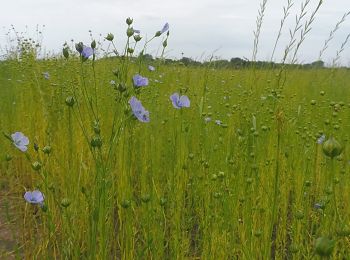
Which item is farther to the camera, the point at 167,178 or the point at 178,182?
the point at 167,178

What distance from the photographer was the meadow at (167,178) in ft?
3.55

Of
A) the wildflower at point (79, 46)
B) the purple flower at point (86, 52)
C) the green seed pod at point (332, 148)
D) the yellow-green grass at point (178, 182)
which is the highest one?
the wildflower at point (79, 46)

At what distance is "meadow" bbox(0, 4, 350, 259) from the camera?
3.55ft

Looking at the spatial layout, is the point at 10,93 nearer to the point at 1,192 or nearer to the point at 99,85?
the point at 99,85

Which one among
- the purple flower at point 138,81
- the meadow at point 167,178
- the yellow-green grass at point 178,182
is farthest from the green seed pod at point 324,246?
the purple flower at point 138,81

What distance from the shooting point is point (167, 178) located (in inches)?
74.5

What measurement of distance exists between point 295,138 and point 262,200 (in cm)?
61

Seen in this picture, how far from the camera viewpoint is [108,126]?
2467 millimetres

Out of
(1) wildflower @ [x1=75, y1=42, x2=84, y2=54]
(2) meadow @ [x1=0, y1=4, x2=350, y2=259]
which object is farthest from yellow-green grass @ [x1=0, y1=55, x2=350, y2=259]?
(1) wildflower @ [x1=75, y1=42, x2=84, y2=54]

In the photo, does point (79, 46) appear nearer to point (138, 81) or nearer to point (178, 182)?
point (138, 81)

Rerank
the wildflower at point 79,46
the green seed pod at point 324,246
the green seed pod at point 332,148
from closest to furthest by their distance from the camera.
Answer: the green seed pod at point 324,246, the green seed pod at point 332,148, the wildflower at point 79,46

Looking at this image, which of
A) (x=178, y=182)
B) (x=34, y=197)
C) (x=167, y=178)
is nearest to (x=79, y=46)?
(x=34, y=197)

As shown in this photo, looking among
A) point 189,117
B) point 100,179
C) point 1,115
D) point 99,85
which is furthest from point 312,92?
point 100,179

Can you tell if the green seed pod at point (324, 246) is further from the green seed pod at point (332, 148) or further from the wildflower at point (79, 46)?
the wildflower at point (79, 46)
